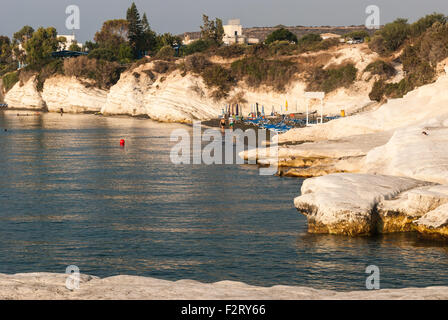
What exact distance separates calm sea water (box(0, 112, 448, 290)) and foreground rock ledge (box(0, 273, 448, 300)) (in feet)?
22.3

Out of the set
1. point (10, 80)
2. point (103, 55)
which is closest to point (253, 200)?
point (103, 55)

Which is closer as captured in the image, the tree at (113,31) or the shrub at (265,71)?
the shrub at (265,71)

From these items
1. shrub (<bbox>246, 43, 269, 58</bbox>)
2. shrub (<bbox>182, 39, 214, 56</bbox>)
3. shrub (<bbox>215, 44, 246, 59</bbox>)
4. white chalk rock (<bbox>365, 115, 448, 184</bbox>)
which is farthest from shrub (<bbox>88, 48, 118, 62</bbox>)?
white chalk rock (<bbox>365, 115, 448, 184</bbox>)

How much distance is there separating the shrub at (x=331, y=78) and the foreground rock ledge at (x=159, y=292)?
273 feet

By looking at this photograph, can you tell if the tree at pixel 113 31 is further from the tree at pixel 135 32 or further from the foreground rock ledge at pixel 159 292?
the foreground rock ledge at pixel 159 292

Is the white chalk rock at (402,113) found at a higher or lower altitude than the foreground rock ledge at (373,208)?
higher

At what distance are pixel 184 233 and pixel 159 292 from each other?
47.6ft

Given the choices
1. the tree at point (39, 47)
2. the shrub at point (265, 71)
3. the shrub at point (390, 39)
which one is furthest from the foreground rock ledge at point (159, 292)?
the tree at point (39, 47)

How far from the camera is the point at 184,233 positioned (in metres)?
27.4

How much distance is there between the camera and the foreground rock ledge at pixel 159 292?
40.9 ft

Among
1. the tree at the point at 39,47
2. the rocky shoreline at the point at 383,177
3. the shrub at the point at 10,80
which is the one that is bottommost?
the rocky shoreline at the point at 383,177

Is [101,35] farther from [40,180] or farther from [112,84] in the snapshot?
[40,180]

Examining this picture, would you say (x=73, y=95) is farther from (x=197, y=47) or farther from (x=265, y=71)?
(x=265, y=71)

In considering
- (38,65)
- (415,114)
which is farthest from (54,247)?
(38,65)
